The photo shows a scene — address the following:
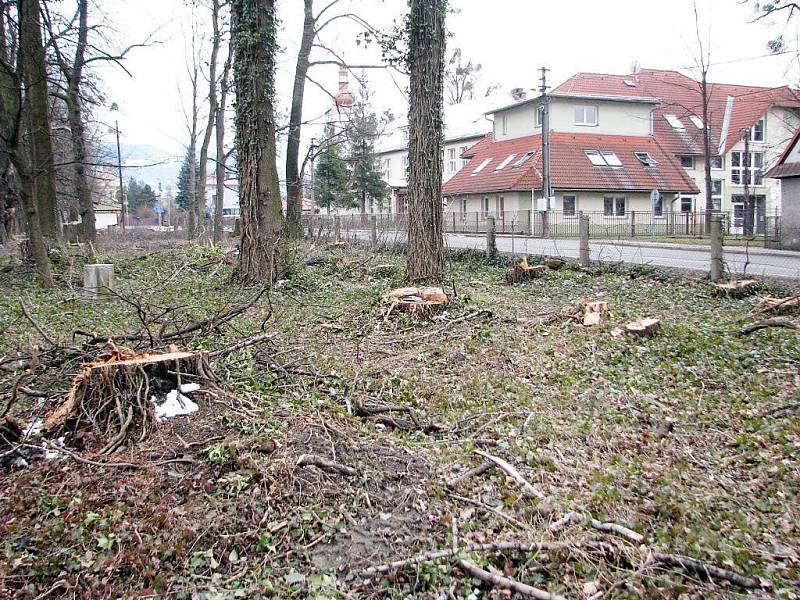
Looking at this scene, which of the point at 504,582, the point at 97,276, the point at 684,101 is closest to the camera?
the point at 504,582

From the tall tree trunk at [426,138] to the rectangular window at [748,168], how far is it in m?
37.6

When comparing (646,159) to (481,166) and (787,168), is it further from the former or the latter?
(787,168)

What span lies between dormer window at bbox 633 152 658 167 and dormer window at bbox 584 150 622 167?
143 centimetres

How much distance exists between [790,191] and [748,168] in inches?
860

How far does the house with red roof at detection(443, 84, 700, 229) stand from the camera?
120 ft

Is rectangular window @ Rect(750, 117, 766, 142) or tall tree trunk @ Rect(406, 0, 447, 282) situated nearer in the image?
tall tree trunk @ Rect(406, 0, 447, 282)

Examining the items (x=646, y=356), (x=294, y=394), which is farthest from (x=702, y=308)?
(x=294, y=394)

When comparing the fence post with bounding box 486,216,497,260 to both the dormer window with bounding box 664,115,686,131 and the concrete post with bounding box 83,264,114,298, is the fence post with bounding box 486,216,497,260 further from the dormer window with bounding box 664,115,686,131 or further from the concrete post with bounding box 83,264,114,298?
the dormer window with bounding box 664,115,686,131

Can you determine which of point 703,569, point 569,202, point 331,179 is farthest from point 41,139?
point 569,202

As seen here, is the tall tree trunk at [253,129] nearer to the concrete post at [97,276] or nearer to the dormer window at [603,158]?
the concrete post at [97,276]

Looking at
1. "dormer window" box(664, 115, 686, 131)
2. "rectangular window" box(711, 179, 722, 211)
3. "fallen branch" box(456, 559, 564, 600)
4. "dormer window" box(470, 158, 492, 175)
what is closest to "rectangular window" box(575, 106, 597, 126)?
"dormer window" box(470, 158, 492, 175)

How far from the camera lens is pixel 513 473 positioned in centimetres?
471

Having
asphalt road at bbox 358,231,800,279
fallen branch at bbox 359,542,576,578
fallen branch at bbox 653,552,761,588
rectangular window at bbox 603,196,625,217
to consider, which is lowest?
fallen branch at bbox 653,552,761,588

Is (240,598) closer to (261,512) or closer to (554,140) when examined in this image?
(261,512)
